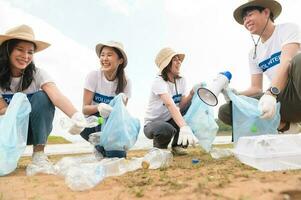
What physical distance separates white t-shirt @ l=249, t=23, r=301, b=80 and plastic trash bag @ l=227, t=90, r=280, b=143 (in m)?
0.51

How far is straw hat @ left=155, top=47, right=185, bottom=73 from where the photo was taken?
3437 millimetres

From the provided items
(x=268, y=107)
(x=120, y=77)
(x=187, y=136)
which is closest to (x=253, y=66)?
(x=268, y=107)

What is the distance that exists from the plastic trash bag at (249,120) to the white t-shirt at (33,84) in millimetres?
1678

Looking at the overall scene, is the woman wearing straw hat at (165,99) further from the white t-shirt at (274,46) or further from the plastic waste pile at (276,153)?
the plastic waste pile at (276,153)

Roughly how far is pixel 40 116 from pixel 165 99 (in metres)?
1.17

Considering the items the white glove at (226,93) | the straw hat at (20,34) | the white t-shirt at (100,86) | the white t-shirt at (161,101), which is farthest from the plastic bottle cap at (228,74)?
the straw hat at (20,34)

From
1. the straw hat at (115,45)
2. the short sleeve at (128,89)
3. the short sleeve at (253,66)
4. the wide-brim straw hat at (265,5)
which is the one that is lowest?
the short sleeve at (128,89)

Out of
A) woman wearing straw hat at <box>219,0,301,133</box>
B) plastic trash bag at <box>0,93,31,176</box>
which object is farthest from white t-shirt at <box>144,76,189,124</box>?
plastic trash bag at <box>0,93,31,176</box>

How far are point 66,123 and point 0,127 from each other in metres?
0.52

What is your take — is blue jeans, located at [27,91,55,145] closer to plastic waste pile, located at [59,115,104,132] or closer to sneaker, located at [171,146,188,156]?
plastic waste pile, located at [59,115,104,132]

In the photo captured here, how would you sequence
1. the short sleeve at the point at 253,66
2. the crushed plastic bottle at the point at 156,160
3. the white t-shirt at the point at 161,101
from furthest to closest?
1. the white t-shirt at the point at 161,101
2. the short sleeve at the point at 253,66
3. the crushed plastic bottle at the point at 156,160

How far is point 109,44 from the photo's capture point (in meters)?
3.29

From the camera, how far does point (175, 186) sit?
1.73 meters

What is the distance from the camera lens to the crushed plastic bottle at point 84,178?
190 centimetres
